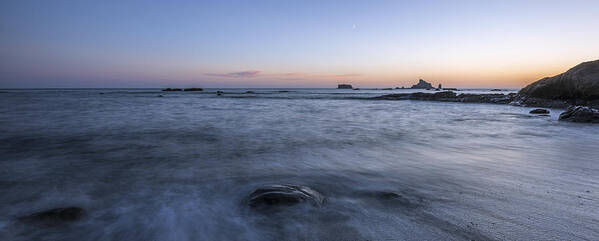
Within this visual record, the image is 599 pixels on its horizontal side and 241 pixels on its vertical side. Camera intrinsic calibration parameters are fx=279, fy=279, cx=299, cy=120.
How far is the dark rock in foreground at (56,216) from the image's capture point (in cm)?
288

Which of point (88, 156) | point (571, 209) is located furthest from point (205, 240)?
point (88, 156)

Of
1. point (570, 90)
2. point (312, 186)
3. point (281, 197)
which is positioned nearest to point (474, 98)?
point (570, 90)

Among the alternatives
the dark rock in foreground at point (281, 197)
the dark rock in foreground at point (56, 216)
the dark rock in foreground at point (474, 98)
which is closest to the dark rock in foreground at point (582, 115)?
the dark rock in foreground at point (281, 197)

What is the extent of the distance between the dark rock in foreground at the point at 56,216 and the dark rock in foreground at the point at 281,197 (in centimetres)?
187

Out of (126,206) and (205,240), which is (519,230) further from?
(126,206)

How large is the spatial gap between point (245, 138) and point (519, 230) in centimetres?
712

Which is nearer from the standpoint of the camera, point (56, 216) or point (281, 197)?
point (56, 216)

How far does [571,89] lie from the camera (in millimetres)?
21469

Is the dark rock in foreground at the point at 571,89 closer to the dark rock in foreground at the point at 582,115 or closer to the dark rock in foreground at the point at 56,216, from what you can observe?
the dark rock in foreground at the point at 582,115

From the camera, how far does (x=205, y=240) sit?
2545 mm

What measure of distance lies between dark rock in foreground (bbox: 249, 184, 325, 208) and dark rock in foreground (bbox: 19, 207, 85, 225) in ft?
6.14

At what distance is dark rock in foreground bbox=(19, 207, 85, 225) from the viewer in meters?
2.88

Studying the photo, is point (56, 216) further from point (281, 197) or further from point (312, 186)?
point (312, 186)

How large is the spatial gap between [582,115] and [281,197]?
15.0 metres
